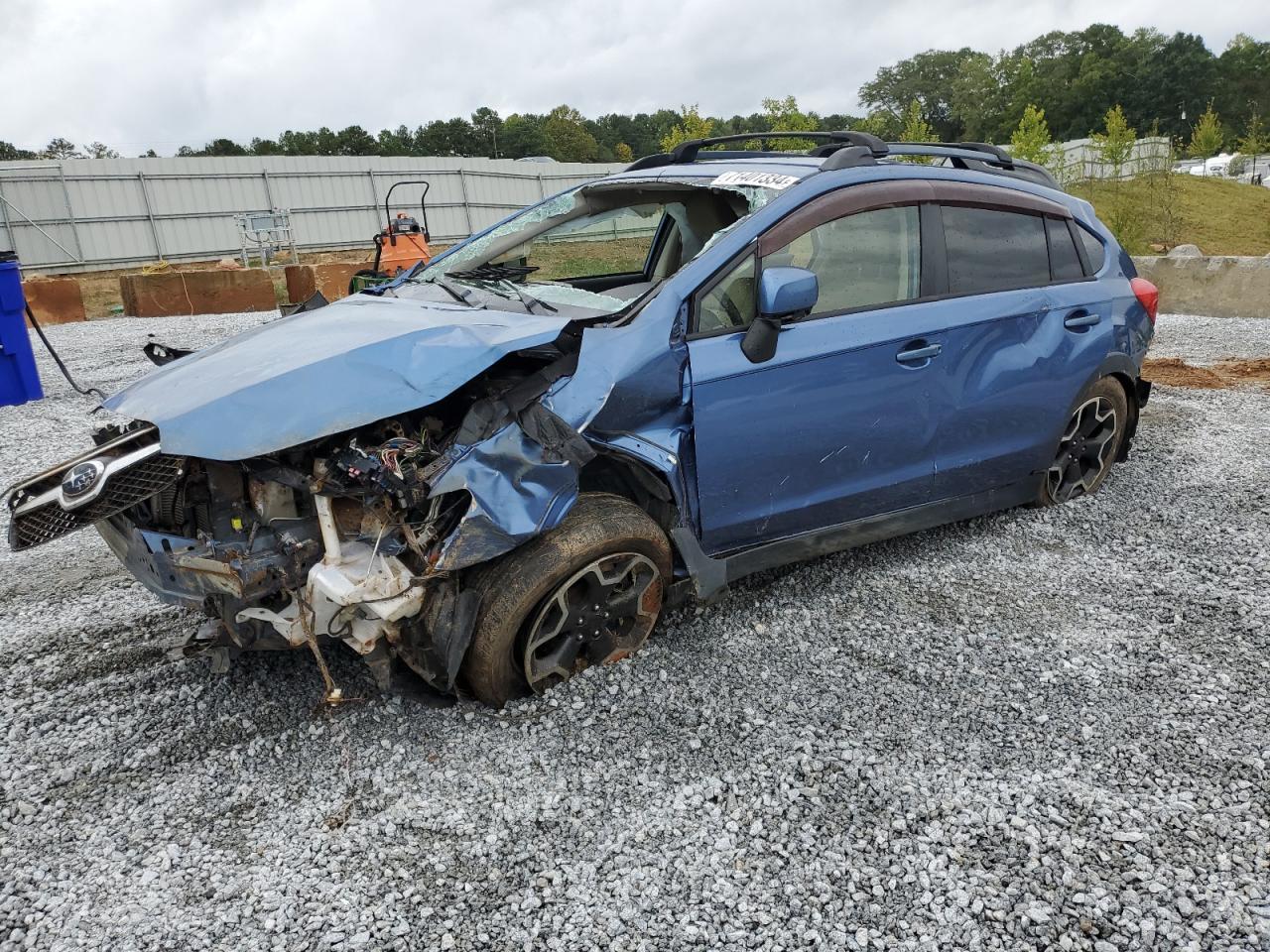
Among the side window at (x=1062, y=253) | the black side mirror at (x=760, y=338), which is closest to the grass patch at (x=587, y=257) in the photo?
the black side mirror at (x=760, y=338)

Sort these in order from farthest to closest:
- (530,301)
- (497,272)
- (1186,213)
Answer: (1186,213) → (497,272) → (530,301)

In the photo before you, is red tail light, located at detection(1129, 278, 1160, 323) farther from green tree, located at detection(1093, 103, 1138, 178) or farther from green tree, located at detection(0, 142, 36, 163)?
green tree, located at detection(0, 142, 36, 163)

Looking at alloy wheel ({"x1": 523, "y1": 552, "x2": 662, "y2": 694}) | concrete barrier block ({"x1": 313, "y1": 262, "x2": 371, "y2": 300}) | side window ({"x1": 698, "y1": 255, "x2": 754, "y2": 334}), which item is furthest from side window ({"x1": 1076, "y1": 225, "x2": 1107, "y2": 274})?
concrete barrier block ({"x1": 313, "y1": 262, "x2": 371, "y2": 300})

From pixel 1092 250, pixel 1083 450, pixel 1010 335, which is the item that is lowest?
pixel 1083 450

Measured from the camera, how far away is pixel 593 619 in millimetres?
3125

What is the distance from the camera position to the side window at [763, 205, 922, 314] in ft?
11.3

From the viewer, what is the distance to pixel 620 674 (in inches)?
127

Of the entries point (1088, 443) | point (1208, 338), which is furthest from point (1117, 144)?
point (1088, 443)

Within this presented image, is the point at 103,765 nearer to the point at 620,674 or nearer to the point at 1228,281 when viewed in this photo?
the point at 620,674

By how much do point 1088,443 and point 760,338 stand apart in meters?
2.46

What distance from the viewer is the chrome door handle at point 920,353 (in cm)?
354

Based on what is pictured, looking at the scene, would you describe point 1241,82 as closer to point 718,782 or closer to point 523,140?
point 523,140

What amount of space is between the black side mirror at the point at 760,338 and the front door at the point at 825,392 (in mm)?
26

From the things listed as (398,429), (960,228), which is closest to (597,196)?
(960,228)
